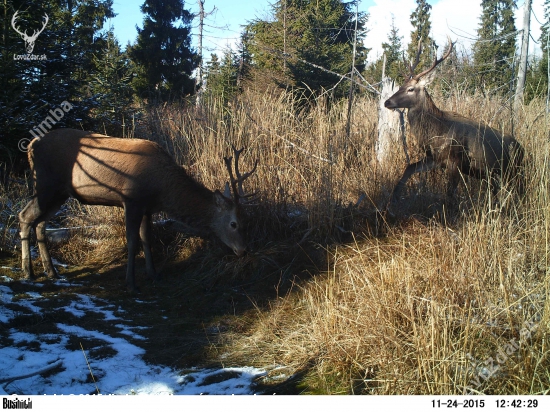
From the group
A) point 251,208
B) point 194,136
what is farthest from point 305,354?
point 194,136

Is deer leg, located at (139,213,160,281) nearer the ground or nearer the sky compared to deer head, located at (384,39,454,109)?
nearer the ground

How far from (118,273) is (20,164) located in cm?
379

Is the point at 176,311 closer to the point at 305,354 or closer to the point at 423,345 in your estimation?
the point at 305,354

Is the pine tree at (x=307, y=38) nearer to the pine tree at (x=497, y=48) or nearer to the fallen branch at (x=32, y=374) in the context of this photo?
the pine tree at (x=497, y=48)

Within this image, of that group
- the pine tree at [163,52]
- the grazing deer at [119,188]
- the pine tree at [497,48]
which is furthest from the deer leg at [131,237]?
the pine tree at [163,52]

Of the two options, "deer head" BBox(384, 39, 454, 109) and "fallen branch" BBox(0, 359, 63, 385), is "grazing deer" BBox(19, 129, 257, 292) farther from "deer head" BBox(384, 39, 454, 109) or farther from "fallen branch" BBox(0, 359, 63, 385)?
"deer head" BBox(384, 39, 454, 109)

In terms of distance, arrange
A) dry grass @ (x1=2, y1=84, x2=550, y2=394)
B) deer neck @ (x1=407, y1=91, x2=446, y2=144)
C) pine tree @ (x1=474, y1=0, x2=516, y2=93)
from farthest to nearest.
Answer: pine tree @ (x1=474, y1=0, x2=516, y2=93)
deer neck @ (x1=407, y1=91, x2=446, y2=144)
dry grass @ (x1=2, y1=84, x2=550, y2=394)

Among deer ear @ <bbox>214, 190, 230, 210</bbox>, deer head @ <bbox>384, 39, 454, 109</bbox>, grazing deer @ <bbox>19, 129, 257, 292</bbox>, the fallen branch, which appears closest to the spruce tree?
grazing deer @ <bbox>19, 129, 257, 292</bbox>

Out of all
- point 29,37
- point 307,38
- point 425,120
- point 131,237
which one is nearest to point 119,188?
point 131,237

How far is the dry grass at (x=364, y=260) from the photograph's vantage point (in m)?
3.63

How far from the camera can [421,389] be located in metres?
3.44

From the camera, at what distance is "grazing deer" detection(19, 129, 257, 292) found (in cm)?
722

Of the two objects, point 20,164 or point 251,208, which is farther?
point 20,164

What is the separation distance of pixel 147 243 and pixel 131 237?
0.43m
